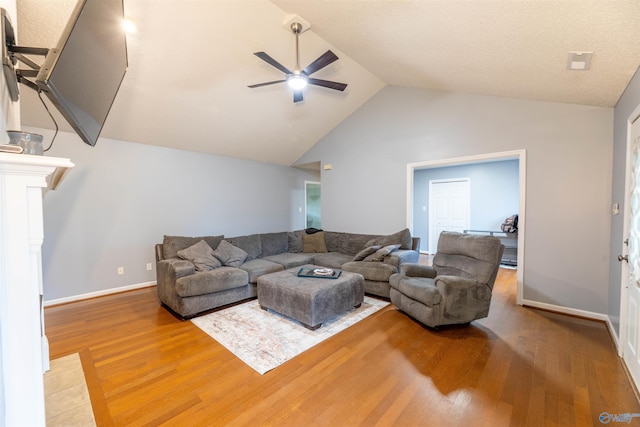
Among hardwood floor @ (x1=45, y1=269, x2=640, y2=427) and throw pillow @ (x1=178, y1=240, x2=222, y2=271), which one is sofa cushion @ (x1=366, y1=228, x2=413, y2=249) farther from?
throw pillow @ (x1=178, y1=240, x2=222, y2=271)

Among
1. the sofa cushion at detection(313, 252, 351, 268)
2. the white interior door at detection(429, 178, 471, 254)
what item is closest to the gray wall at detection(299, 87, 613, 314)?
the sofa cushion at detection(313, 252, 351, 268)

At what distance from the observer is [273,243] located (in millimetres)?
4871

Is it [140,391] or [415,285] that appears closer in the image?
[140,391]

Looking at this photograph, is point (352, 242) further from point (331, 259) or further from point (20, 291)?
point (20, 291)

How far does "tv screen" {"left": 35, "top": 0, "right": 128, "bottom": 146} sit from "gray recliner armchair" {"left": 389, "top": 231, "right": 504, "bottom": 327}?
301 centimetres

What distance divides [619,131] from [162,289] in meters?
5.37

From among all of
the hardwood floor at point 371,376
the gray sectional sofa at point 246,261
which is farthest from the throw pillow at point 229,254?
the hardwood floor at point 371,376

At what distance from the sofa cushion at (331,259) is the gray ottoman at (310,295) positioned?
0.95 m

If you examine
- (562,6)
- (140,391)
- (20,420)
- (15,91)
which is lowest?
(140,391)

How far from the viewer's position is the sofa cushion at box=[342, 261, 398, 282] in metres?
3.61

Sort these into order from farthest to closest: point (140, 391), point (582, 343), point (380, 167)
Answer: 1. point (380, 167)
2. point (582, 343)
3. point (140, 391)

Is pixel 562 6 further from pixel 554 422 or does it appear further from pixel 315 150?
pixel 315 150

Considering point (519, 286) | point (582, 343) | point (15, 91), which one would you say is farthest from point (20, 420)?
point (519, 286)

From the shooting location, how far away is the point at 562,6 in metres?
1.59
